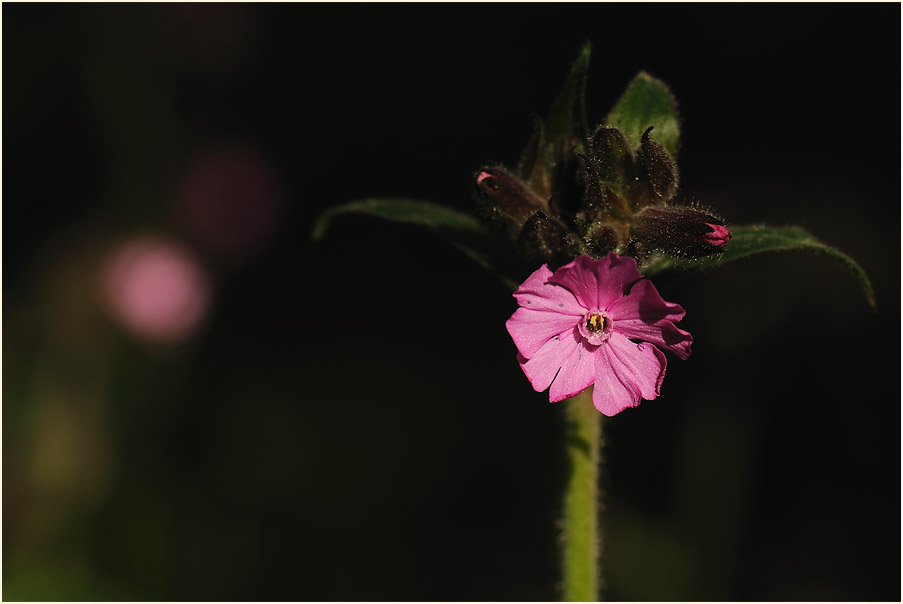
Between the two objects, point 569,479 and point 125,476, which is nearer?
point 569,479

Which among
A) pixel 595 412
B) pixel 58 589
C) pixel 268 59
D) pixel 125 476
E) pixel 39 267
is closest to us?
pixel 595 412

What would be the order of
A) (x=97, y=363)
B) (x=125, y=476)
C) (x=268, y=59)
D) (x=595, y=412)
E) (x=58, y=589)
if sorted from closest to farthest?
(x=595, y=412), (x=58, y=589), (x=125, y=476), (x=97, y=363), (x=268, y=59)

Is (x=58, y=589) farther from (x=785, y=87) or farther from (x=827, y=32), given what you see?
(x=827, y=32)

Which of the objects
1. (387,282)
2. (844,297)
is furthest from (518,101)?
(844,297)

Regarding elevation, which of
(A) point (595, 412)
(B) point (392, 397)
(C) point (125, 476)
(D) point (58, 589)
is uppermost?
(A) point (595, 412)

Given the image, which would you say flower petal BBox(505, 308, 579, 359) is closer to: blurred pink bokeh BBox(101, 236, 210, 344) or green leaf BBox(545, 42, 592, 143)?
green leaf BBox(545, 42, 592, 143)

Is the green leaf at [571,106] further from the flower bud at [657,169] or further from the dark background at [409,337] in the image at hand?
the dark background at [409,337]
